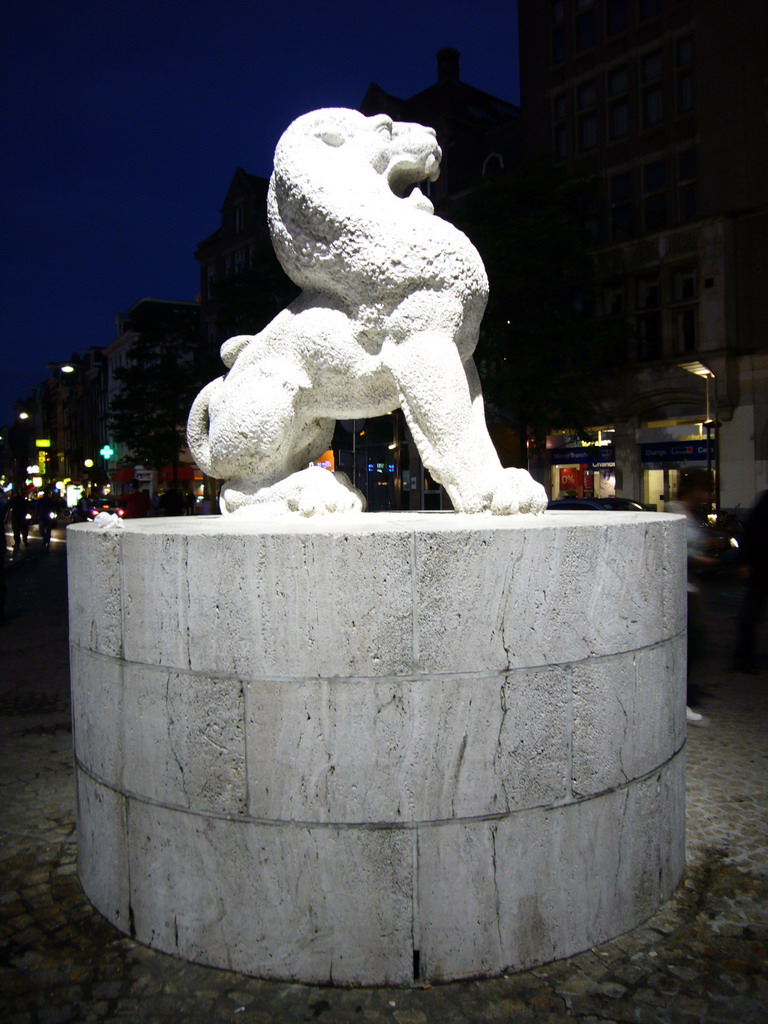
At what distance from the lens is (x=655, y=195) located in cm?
2114

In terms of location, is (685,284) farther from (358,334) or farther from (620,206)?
(358,334)

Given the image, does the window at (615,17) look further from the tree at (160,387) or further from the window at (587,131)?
the tree at (160,387)

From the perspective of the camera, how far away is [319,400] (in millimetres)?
3758

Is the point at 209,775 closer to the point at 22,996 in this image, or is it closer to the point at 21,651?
the point at 22,996

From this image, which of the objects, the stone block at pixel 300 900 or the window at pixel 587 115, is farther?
the window at pixel 587 115

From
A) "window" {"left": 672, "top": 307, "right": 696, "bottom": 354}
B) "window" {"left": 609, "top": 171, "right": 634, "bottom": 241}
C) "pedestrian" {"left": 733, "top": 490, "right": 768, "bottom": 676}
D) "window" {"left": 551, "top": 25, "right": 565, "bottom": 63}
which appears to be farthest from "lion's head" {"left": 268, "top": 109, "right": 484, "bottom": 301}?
"window" {"left": 551, "top": 25, "right": 565, "bottom": 63}

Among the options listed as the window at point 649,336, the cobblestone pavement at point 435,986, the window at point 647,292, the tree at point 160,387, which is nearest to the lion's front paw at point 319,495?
the cobblestone pavement at point 435,986

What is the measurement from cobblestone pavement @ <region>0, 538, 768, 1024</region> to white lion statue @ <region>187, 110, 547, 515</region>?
1.65 meters

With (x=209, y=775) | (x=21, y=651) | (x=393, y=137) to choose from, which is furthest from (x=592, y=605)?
(x=21, y=651)

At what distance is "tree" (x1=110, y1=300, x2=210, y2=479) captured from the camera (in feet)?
89.8

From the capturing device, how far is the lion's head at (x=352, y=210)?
3344mm

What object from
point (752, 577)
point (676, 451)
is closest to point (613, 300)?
point (676, 451)

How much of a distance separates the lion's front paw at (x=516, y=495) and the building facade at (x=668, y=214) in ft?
53.1

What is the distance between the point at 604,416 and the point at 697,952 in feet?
65.4
